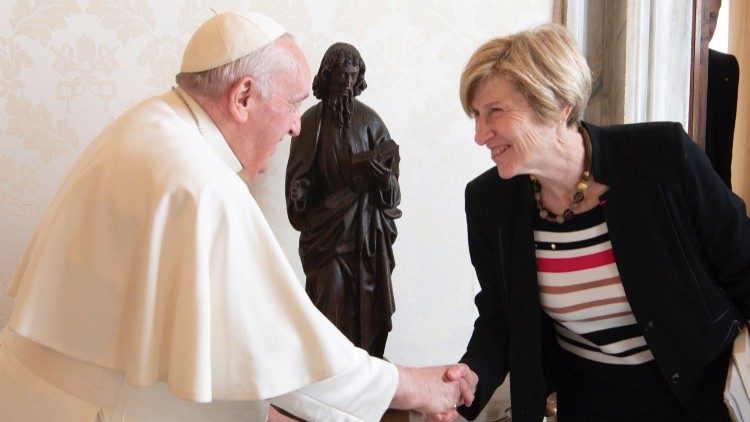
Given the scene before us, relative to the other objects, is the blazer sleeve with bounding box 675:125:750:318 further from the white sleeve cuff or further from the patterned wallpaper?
the patterned wallpaper

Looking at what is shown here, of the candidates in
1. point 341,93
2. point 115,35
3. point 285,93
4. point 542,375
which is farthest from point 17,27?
point 542,375

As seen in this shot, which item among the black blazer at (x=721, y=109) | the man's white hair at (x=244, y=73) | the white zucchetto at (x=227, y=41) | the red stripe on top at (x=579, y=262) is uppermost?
the white zucchetto at (x=227, y=41)

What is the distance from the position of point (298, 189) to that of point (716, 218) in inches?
56.3

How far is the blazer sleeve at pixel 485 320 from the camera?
2.20 meters

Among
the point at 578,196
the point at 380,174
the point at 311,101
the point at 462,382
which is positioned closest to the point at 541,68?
the point at 578,196

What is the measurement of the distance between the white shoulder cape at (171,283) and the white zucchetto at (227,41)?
0.24 m

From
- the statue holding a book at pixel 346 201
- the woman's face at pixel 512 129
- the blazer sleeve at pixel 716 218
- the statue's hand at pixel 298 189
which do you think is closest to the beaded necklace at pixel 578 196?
the woman's face at pixel 512 129

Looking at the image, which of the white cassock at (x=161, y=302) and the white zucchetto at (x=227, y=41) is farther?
the white zucchetto at (x=227, y=41)

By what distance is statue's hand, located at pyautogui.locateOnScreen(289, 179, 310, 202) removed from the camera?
2867 mm

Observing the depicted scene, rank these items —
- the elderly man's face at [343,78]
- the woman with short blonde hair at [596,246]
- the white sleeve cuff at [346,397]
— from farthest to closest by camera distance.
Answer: the elderly man's face at [343,78], the woman with short blonde hair at [596,246], the white sleeve cuff at [346,397]

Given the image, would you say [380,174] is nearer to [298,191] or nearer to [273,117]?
[298,191]

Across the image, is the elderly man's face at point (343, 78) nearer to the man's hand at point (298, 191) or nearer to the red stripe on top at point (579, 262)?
the man's hand at point (298, 191)

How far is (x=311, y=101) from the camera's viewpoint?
133 inches

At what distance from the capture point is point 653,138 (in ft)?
6.55
